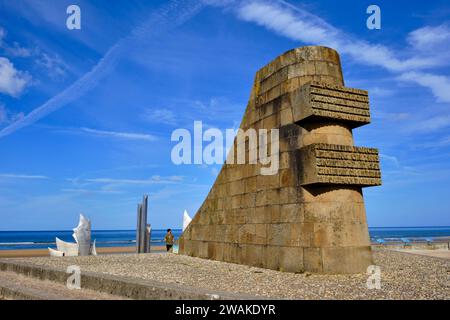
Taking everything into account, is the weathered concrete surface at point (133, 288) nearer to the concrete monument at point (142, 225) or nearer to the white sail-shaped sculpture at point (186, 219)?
the concrete monument at point (142, 225)

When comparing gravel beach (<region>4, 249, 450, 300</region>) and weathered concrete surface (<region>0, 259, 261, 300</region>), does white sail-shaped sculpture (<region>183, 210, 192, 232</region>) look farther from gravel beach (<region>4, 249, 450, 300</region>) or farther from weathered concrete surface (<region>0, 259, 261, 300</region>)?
weathered concrete surface (<region>0, 259, 261, 300</region>)

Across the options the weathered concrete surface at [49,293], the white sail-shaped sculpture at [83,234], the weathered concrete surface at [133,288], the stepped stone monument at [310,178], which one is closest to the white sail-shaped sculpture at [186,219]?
the white sail-shaped sculpture at [83,234]

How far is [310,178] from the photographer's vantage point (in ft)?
30.7

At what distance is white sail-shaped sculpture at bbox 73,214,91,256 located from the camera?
80.0ft

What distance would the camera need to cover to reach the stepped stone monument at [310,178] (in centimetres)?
932

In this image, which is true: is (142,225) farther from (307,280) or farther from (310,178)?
(307,280)

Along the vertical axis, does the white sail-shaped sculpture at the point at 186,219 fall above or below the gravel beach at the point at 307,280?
above

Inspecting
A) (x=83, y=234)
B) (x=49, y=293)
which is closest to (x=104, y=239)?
(x=83, y=234)

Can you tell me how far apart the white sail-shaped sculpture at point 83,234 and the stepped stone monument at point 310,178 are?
15.5 metres

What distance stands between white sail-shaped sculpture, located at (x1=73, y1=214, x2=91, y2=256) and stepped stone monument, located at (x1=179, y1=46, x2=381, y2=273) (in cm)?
1546

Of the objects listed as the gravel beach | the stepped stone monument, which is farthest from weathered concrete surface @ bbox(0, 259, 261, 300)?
the stepped stone monument
